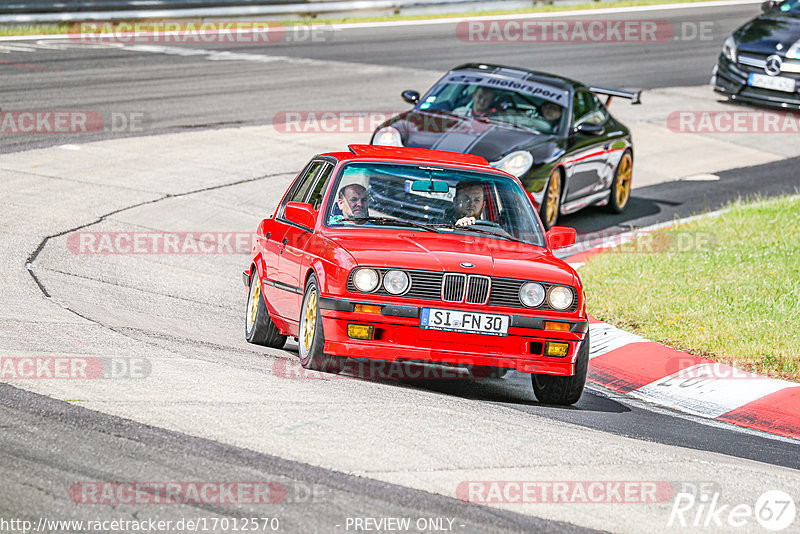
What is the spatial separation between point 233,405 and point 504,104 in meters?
8.37

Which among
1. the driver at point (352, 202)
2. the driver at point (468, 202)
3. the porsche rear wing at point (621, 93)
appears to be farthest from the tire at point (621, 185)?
the driver at point (352, 202)

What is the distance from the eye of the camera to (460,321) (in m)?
6.85

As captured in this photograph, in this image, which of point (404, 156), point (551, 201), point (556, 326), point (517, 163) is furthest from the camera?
point (551, 201)

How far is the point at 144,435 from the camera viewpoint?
510 centimetres

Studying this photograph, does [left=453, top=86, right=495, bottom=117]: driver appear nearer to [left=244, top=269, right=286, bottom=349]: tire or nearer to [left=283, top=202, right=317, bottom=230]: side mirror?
[left=244, top=269, right=286, bottom=349]: tire

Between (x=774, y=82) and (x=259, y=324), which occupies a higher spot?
(x=774, y=82)

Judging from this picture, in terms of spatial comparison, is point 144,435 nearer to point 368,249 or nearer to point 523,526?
point 523,526

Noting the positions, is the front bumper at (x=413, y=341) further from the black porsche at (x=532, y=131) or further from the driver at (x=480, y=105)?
the driver at (x=480, y=105)

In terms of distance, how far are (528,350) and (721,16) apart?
2813 cm

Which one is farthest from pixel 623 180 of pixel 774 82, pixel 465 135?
pixel 774 82

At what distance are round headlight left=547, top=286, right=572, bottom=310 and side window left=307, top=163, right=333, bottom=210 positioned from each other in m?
1.83

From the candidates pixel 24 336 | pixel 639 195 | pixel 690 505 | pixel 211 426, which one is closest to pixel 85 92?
pixel 639 195

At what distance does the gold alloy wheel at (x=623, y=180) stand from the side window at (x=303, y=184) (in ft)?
21.8

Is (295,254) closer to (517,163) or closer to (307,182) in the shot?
(307,182)
